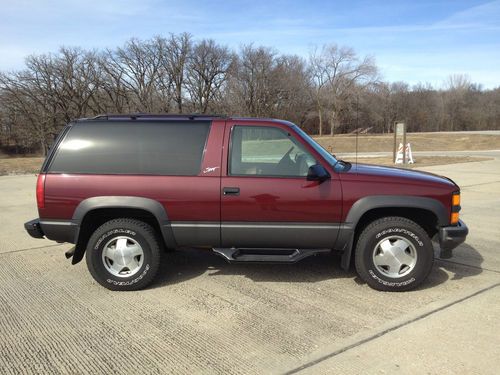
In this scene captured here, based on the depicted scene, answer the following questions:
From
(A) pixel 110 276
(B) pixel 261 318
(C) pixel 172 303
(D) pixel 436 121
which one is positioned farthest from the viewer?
(D) pixel 436 121

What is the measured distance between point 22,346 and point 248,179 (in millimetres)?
2359

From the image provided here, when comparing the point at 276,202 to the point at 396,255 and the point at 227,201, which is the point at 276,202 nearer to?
the point at 227,201

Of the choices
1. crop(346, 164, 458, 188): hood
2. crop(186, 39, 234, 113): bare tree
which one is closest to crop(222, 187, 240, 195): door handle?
crop(346, 164, 458, 188): hood

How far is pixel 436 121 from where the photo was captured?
3489 inches

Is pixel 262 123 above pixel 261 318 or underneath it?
above

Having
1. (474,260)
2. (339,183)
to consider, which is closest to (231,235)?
(339,183)

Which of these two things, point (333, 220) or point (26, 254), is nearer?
point (333, 220)

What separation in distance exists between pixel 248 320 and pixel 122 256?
1.52 meters

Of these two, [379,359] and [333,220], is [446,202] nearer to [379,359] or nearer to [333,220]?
[333,220]

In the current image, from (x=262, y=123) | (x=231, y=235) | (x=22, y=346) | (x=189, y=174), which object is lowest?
(x=22, y=346)

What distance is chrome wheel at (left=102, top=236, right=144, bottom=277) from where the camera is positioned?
4.54 metres

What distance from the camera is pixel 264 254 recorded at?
14.7 ft

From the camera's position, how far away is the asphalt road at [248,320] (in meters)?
3.16

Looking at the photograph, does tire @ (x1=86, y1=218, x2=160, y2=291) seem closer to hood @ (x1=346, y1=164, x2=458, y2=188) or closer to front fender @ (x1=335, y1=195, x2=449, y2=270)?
front fender @ (x1=335, y1=195, x2=449, y2=270)
